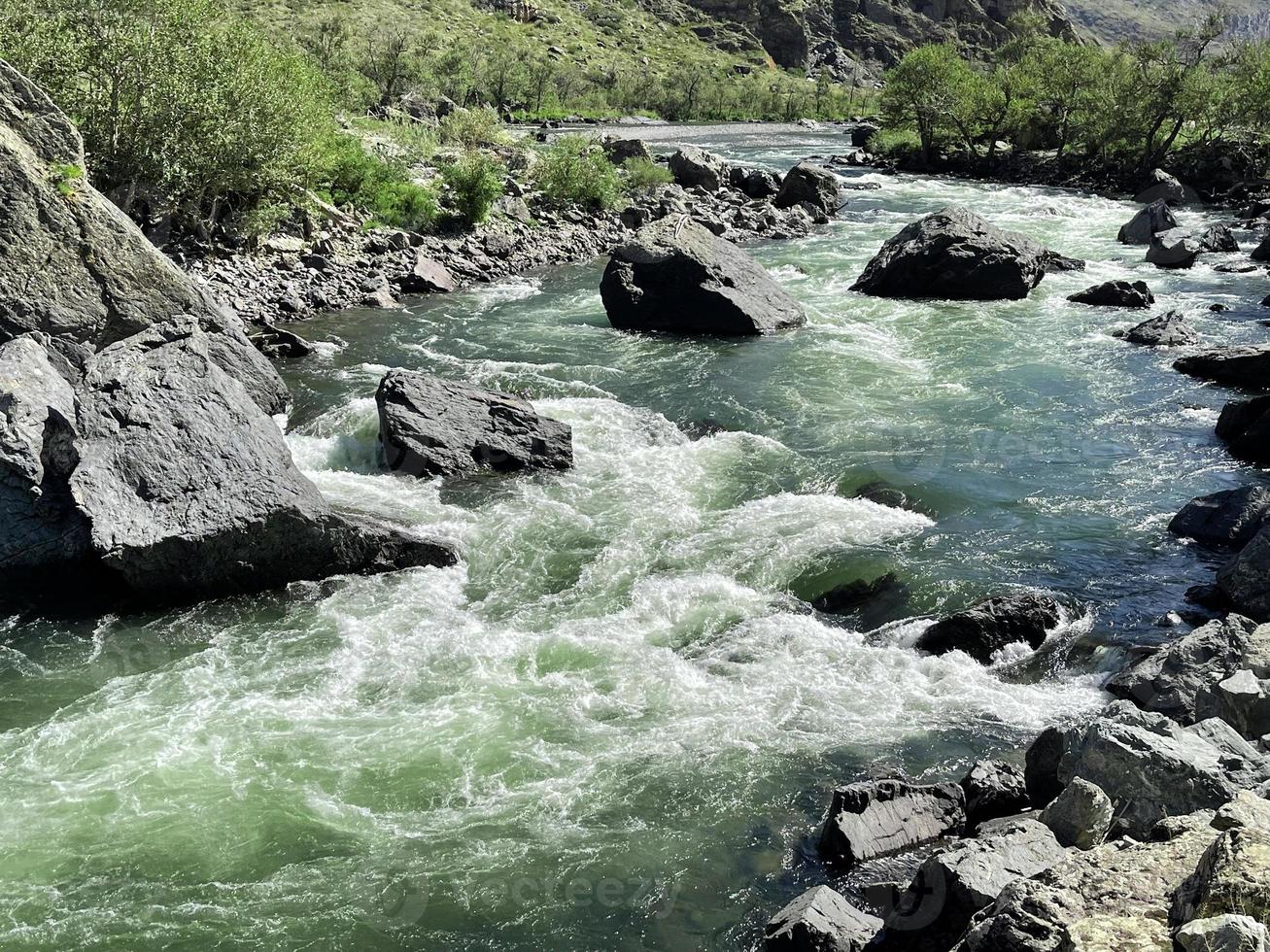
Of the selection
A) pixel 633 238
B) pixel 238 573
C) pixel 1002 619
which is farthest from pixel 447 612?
pixel 633 238

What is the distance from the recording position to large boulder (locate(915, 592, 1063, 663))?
1337cm

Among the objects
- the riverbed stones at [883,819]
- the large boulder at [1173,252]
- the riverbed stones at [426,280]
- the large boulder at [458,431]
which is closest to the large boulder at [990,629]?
the riverbed stones at [883,819]

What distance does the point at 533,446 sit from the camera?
760 inches

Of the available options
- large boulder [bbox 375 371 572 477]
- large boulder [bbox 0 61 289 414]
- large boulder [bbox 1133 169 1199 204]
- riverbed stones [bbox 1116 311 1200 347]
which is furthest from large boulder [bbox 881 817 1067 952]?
large boulder [bbox 1133 169 1199 204]

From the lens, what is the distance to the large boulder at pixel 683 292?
94.3ft

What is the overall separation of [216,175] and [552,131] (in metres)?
74.3

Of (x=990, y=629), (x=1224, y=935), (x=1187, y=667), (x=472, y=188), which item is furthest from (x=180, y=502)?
(x=472, y=188)

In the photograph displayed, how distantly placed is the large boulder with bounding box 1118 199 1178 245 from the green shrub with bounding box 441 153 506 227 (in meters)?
27.5

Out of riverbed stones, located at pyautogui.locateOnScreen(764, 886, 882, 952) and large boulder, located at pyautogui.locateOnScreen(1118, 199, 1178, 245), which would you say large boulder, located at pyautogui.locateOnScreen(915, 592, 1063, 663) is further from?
large boulder, located at pyautogui.locateOnScreen(1118, 199, 1178, 245)

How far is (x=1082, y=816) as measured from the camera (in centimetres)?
855

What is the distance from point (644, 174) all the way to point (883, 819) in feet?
146

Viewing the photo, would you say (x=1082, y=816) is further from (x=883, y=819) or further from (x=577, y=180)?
(x=577, y=180)

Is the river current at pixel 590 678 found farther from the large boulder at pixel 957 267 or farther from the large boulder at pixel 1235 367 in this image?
the large boulder at pixel 957 267

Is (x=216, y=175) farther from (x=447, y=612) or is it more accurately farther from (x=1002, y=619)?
(x=1002, y=619)
